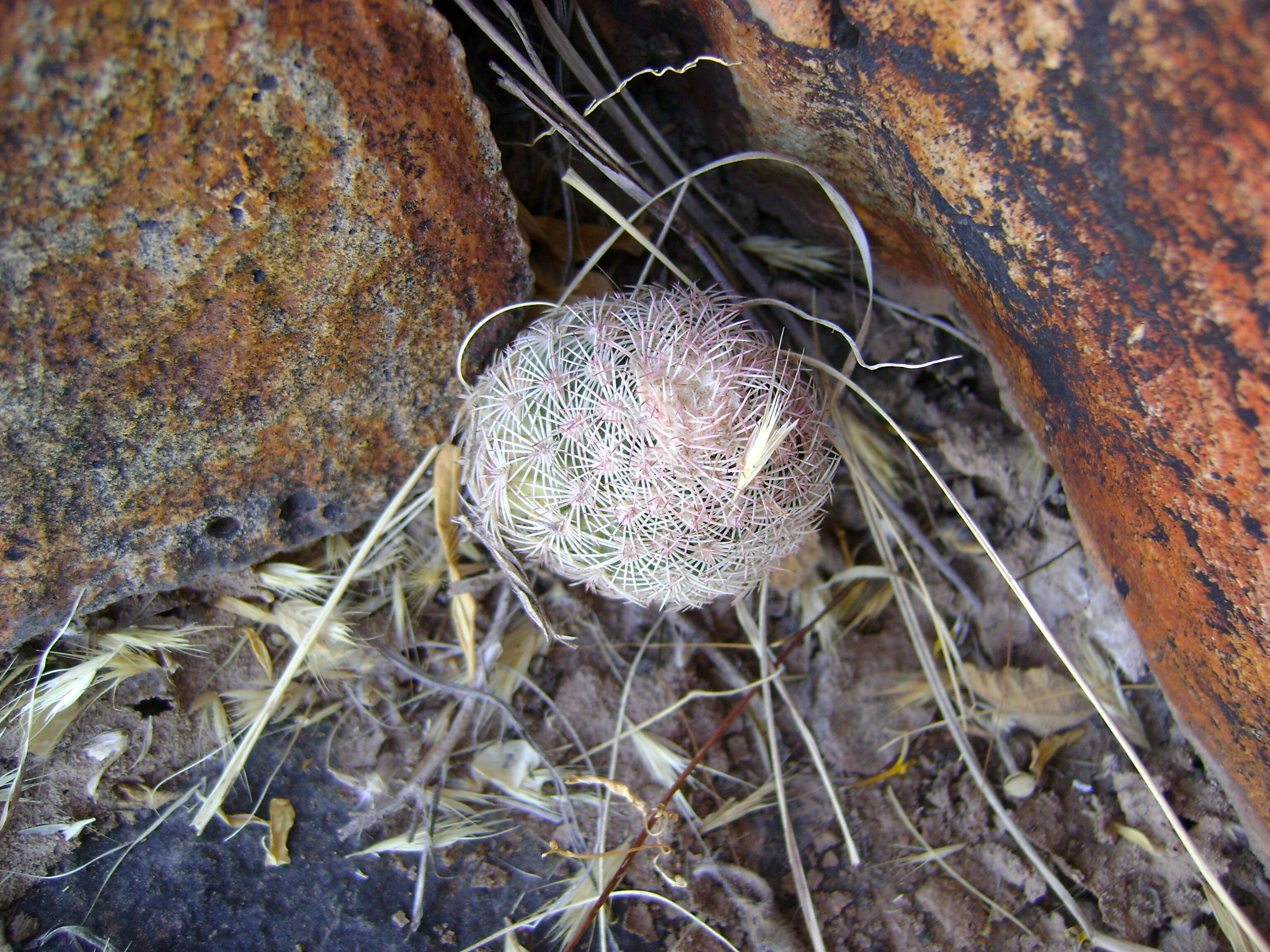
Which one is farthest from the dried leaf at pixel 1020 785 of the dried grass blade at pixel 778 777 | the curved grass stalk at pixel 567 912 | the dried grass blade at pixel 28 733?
the dried grass blade at pixel 28 733

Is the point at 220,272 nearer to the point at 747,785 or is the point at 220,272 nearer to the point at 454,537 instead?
the point at 454,537

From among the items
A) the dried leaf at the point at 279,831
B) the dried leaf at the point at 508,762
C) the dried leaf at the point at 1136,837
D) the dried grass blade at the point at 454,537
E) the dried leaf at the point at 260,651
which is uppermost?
the dried grass blade at the point at 454,537

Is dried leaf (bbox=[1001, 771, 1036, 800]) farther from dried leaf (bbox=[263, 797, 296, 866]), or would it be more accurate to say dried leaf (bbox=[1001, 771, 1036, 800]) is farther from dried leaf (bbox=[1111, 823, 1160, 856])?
dried leaf (bbox=[263, 797, 296, 866])

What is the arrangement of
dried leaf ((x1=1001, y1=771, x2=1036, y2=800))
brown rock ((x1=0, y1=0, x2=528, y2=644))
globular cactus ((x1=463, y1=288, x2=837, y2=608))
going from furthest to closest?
dried leaf ((x1=1001, y1=771, x2=1036, y2=800)), globular cactus ((x1=463, y1=288, x2=837, y2=608)), brown rock ((x1=0, y1=0, x2=528, y2=644))

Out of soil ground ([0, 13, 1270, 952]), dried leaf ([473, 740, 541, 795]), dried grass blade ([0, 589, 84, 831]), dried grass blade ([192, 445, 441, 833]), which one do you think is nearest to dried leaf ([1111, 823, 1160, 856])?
soil ground ([0, 13, 1270, 952])

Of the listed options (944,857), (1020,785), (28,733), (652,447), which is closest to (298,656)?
(28,733)

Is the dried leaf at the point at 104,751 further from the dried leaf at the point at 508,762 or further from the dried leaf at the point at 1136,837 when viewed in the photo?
the dried leaf at the point at 1136,837

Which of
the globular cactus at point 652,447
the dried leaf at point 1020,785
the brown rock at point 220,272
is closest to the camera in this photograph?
the brown rock at point 220,272
